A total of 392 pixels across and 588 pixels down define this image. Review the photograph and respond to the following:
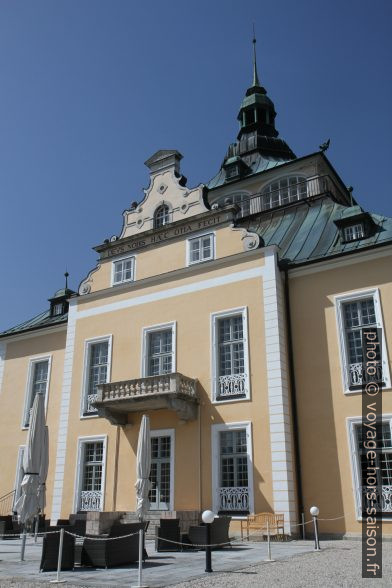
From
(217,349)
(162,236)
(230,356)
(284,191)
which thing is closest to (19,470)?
(217,349)

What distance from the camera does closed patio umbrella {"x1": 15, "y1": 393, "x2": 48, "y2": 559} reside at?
12008mm

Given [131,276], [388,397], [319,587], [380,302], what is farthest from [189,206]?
[319,587]

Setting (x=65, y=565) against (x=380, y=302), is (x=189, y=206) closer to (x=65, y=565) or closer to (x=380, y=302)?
(x=380, y=302)

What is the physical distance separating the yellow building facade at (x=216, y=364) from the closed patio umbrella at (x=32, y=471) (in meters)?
4.68

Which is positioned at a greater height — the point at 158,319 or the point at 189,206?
the point at 189,206

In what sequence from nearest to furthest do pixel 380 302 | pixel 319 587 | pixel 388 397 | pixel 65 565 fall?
pixel 319 587 → pixel 65 565 → pixel 388 397 → pixel 380 302

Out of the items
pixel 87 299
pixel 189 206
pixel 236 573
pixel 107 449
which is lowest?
pixel 236 573

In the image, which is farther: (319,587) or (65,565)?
(65,565)

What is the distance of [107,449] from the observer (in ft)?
63.1

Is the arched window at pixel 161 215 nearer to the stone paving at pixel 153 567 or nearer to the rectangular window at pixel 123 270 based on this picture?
the rectangular window at pixel 123 270

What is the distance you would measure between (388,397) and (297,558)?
625cm

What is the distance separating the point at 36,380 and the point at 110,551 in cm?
1495

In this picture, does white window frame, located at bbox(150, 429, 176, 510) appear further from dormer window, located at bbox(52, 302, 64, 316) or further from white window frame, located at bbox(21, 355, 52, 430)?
dormer window, located at bbox(52, 302, 64, 316)

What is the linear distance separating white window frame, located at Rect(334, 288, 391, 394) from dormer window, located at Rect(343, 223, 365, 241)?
2350 millimetres
